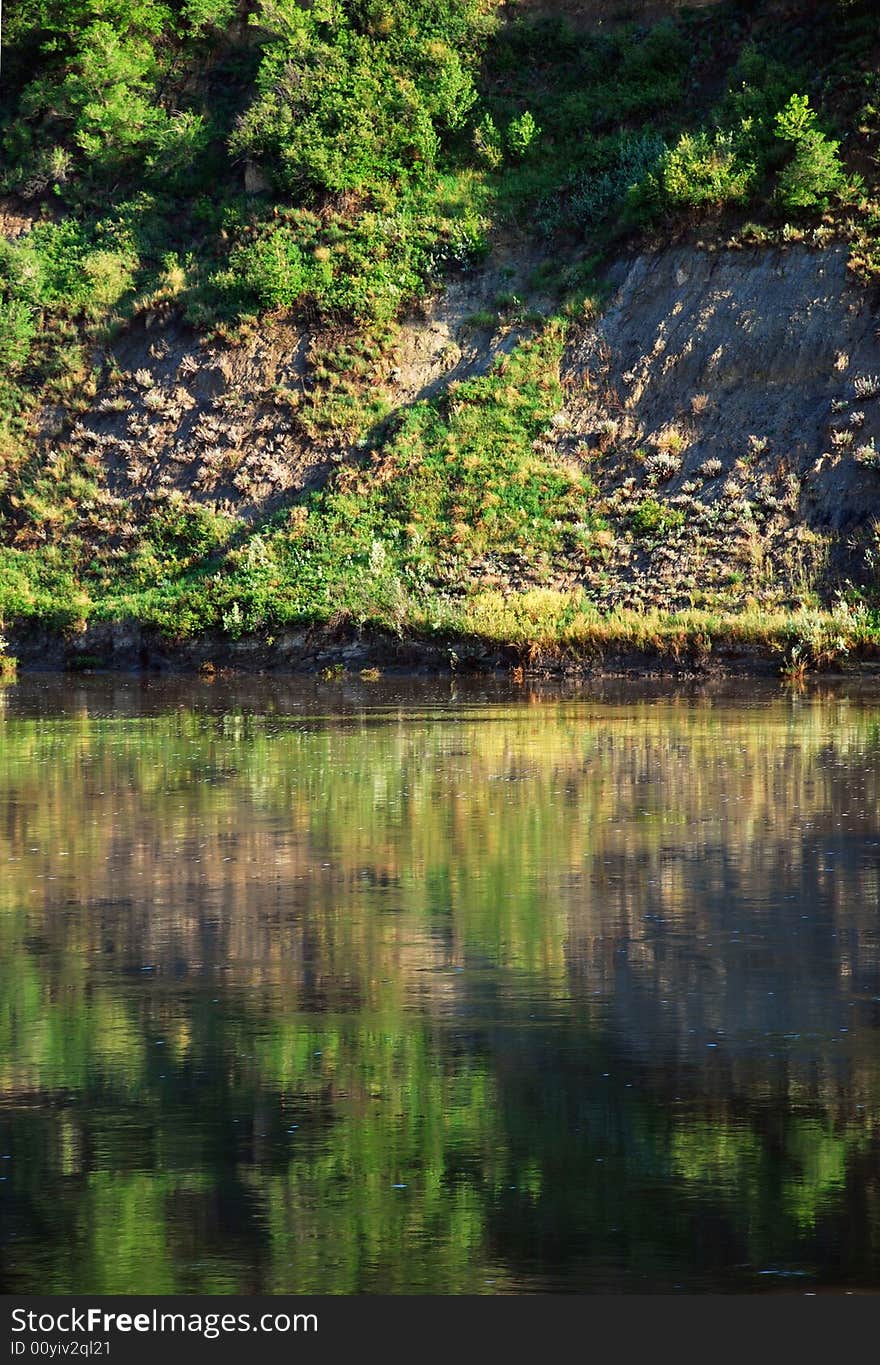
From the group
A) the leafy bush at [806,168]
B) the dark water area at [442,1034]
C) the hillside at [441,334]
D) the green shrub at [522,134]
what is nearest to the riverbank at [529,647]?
the hillside at [441,334]

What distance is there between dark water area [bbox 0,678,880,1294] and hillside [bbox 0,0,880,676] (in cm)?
1797

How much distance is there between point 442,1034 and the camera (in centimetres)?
1017

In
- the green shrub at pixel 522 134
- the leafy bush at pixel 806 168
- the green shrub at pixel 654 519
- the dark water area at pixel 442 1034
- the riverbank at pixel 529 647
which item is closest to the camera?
the dark water area at pixel 442 1034

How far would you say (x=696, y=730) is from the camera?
83.1 feet

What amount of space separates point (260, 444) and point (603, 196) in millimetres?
10170

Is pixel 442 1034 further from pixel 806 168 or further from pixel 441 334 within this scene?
pixel 441 334

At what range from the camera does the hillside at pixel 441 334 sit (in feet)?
125

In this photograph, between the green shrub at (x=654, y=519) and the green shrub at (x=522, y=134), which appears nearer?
the green shrub at (x=654, y=519)

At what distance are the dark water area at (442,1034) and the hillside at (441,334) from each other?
708 inches

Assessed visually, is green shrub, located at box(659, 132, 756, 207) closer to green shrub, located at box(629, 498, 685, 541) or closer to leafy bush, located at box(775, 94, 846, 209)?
leafy bush, located at box(775, 94, 846, 209)

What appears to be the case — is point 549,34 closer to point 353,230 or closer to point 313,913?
point 353,230

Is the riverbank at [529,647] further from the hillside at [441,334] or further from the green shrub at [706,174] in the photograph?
the green shrub at [706,174]

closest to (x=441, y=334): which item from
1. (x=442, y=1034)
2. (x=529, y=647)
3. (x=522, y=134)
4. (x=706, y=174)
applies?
(x=522, y=134)

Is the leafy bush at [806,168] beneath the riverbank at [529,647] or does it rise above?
above
